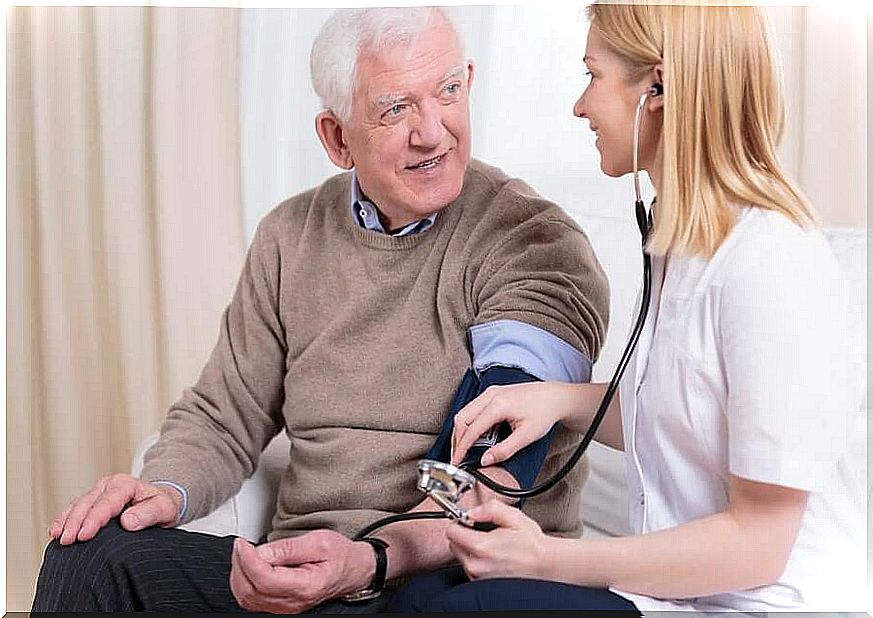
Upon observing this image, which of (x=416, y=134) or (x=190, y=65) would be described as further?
(x=190, y=65)

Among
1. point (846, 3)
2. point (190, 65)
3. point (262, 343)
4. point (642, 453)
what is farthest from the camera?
point (190, 65)

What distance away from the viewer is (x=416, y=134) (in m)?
1.35

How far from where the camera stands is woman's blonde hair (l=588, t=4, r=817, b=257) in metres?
→ 1.12

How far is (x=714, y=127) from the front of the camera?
1126 mm

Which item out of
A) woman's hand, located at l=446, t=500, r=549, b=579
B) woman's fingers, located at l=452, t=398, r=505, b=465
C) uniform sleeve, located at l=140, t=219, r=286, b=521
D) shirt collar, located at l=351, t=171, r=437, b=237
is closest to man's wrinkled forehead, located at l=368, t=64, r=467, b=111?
shirt collar, located at l=351, t=171, r=437, b=237

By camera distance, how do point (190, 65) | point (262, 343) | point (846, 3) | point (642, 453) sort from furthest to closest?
point (190, 65) → point (846, 3) → point (262, 343) → point (642, 453)

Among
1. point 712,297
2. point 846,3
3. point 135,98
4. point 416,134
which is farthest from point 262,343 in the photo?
point 846,3

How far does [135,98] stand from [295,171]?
0.81 ft

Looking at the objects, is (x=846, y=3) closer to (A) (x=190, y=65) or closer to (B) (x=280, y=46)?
(B) (x=280, y=46)

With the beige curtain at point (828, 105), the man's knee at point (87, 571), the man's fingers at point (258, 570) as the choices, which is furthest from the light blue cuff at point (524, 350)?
the beige curtain at point (828, 105)

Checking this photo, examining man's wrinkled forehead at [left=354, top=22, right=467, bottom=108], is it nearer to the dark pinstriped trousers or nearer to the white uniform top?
the white uniform top

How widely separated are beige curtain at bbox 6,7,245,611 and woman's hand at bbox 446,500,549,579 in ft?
2.53

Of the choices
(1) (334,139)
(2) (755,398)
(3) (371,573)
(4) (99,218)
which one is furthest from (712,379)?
(4) (99,218)

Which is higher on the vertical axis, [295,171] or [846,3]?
[846,3]
